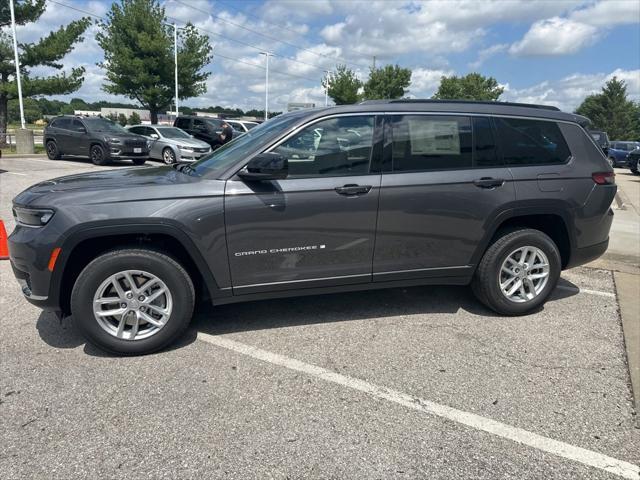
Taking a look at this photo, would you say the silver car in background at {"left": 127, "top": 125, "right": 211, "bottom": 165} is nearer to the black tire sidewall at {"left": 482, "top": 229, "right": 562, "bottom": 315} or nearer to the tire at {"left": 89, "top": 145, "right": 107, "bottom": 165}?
the tire at {"left": 89, "top": 145, "right": 107, "bottom": 165}

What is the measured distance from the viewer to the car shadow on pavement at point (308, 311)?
3883 mm

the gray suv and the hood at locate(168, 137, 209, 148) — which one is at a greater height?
the hood at locate(168, 137, 209, 148)

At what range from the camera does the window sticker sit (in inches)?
154

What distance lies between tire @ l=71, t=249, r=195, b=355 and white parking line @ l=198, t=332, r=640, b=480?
1.37 ft

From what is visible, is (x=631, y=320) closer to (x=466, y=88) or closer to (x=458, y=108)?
(x=458, y=108)

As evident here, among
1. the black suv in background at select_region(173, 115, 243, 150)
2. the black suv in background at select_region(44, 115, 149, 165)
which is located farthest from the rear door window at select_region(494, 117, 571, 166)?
the black suv in background at select_region(173, 115, 243, 150)

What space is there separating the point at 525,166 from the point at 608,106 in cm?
7717

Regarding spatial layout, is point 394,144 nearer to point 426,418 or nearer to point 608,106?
point 426,418

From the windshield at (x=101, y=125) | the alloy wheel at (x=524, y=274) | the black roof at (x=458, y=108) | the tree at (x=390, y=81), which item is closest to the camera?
the black roof at (x=458, y=108)

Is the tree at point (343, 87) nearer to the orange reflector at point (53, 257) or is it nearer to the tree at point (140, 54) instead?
the tree at point (140, 54)

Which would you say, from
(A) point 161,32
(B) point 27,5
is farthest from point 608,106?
(B) point 27,5

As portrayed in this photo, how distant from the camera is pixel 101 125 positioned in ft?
55.8

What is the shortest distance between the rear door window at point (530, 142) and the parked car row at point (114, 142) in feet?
40.1

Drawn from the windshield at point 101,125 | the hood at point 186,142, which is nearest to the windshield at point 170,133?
the hood at point 186,142
